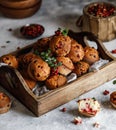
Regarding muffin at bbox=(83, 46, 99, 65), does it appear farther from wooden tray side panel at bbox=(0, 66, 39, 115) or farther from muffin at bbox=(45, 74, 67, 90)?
wooden tray side panel at bbox=(0, 66, 39, 115)

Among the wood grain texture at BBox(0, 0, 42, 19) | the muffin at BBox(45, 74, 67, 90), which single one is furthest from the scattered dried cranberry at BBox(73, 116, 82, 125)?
the wood grain texture at BBox(0, 0, 42, 19)

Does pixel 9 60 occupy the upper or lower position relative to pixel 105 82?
upper

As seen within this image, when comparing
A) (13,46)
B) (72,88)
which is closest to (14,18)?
(13,46)

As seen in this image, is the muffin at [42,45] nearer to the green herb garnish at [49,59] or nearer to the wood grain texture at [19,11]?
the green herb garnish at [49,59]

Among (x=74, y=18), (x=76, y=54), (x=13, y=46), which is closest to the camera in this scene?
(x=76, y=54)

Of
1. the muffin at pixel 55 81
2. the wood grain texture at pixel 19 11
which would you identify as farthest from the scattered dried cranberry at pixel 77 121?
the wood grain texture at pixel 19 11

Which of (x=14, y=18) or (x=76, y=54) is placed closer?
(x=76, y=54)

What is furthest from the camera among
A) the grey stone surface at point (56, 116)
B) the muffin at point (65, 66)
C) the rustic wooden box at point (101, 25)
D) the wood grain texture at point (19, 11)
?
the wood grain texture at point (19, 11)

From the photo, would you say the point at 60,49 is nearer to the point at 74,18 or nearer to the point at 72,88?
the point at 72,88
